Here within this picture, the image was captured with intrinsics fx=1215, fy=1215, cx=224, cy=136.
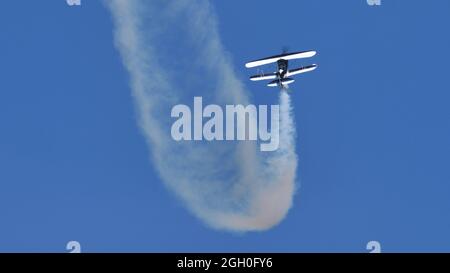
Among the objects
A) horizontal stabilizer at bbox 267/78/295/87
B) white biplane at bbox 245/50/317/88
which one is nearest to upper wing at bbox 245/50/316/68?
white biplane at bbox 245/50/317/88

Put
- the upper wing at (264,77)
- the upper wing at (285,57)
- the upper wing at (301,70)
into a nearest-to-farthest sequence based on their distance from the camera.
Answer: the upper wing at (301,70) < the upper wing at (264,77) < the upper wing at (285,57)

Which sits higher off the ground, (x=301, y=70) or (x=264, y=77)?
(x=301, y=70)

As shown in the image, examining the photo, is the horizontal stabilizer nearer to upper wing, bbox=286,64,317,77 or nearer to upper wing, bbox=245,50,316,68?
upper wing, bbox=286,64,317,77

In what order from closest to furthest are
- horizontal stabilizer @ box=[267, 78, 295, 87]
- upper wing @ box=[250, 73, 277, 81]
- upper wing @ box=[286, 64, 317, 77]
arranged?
horizontal stabilizer @ box=[267, 78, 295, 87], upper wing @ box=[286, 64, 317, 77], upper wing @ box=[250, 73, 277, 81]

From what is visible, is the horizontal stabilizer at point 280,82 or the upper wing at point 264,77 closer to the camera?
the horizontal stabilizer at point 280,82

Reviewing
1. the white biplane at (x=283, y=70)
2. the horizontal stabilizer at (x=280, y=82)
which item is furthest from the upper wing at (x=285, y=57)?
the horizontal stabilizer at (x=280, y=82)

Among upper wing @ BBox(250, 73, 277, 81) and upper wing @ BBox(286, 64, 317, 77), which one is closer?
upper wing @ BBox(286, 64, 317, 77)

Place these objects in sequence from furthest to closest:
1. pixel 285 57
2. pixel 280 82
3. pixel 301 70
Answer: pixel 285 57, pixel 301 70, pixel 280 82

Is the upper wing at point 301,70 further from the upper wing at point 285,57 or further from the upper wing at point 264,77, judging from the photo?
the upper wing at point 285,57

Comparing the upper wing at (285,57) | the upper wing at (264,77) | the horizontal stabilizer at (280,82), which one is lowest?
the horizontal stabilizer at (280,82)

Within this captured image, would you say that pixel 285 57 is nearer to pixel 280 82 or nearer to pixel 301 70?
pixel 301 70

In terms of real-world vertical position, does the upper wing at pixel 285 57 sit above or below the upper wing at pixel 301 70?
above
